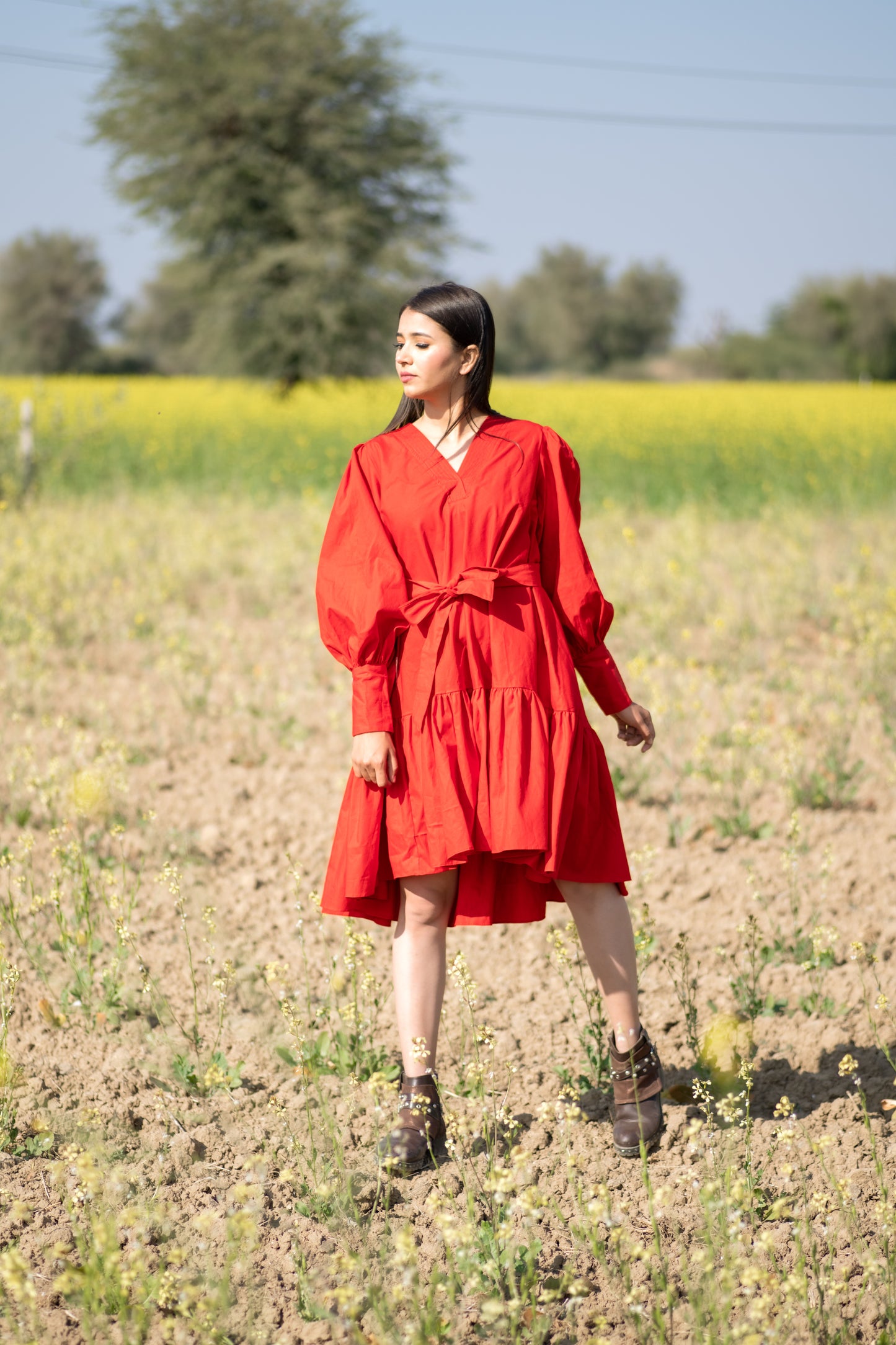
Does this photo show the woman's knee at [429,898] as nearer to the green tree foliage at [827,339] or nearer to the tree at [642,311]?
the green tree foliage at [827,339]

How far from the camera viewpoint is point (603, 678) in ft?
7.15

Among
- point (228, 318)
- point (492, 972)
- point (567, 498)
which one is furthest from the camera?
point (228, 318)

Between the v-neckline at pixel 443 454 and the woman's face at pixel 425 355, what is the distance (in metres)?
0.07

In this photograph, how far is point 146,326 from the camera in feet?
196

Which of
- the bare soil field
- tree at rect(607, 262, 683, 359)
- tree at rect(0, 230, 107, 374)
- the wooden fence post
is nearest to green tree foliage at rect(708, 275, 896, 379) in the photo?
tree at rect(607, 262, 683, 359)

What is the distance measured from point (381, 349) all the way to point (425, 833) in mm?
21670

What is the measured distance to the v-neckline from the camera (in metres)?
2.08

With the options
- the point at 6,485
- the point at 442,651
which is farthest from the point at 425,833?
the point at 6,485

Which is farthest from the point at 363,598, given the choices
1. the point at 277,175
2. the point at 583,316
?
the point at 583,316

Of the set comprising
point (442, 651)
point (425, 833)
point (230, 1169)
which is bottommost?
point (230, 1169)

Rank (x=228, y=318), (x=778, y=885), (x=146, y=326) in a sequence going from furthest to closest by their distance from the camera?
(x=146, y=326) → (x=228, y=318) → (x=778, y=885)

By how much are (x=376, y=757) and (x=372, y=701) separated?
101 mm

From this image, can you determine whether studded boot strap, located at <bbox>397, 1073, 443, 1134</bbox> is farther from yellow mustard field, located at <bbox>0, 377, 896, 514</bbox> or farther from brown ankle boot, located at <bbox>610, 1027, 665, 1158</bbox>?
yellow mustard field, located at <bbox>0, 377, 896, 514</bbox>

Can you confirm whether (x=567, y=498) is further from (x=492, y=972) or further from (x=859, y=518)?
(x=859, y=518)
